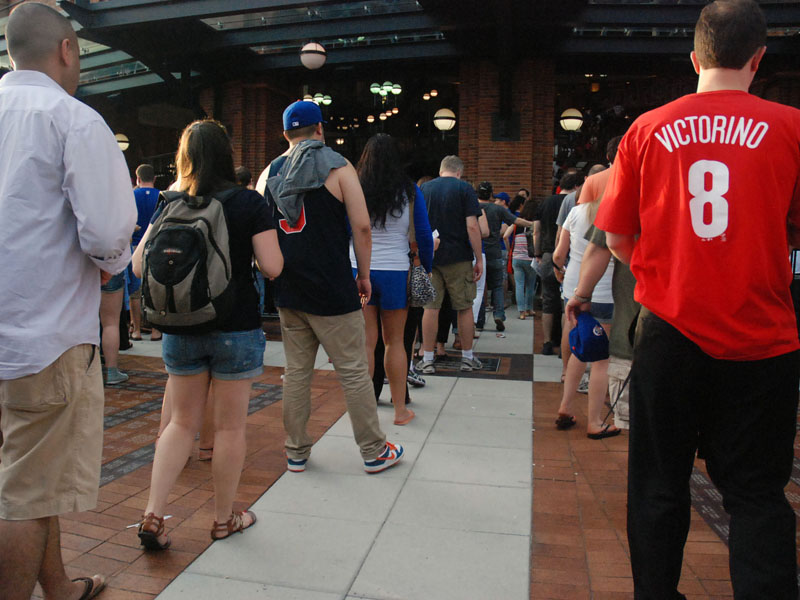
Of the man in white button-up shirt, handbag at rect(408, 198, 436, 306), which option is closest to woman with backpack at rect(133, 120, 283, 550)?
the man in white button-up shirt

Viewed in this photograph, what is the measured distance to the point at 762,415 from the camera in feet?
6.89

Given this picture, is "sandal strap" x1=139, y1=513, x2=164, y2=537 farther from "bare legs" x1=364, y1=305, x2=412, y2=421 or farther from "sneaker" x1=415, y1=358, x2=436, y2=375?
"sneaker" x1=415, y1=358, x2=436, y2=375

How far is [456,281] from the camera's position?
6.67 metres

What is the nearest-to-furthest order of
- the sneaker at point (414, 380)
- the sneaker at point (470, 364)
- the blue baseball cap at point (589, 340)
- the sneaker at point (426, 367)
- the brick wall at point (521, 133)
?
the blue baseball cap at point (589, 340) < the sneaker at point (414, 380) < the sneaker at point (426, 367) < the sneaker at point (470, 364) < the brick wall at point (521, 133)

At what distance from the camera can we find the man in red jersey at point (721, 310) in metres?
2.05

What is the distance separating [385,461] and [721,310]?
231cm

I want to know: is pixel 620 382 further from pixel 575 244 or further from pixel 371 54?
pixel 371 54

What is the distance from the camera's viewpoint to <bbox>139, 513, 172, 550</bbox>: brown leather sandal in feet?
9.50

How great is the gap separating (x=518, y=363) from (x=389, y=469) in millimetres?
3414

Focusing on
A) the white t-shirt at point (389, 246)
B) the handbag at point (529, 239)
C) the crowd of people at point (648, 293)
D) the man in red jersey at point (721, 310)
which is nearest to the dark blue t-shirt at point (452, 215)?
the white t-shirt at point (389, 246)

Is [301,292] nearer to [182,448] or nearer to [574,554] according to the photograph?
[182,448]

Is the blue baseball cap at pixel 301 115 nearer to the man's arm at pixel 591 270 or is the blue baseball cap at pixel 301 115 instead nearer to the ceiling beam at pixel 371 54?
the man's arm at pixel 591 270

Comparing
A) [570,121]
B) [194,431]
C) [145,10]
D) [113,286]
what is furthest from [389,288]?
[570,121]

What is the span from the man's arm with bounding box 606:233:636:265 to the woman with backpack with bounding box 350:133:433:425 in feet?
7.45
